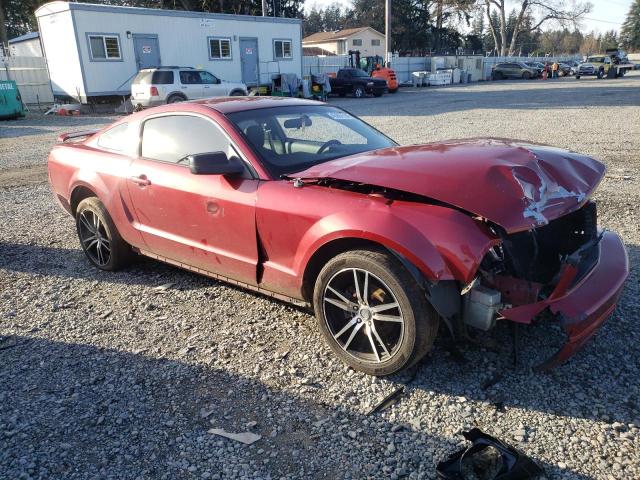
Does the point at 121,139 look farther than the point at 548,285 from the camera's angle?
Yes

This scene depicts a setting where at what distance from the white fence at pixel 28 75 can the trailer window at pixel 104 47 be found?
372 cm

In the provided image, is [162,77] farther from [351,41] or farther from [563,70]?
[351,41]

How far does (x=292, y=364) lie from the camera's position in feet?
11.0

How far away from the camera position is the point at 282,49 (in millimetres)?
28016

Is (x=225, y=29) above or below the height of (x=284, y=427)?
above

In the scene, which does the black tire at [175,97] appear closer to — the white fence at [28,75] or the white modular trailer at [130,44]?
the white modular trailer at [130,44]

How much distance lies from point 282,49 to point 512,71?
92.7 ft

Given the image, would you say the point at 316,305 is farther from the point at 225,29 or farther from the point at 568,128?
the point at 225,29

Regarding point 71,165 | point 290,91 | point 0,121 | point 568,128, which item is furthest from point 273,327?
point 290,91

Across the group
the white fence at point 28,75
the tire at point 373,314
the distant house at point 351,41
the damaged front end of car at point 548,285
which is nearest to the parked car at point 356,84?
the white fence at point 28,75

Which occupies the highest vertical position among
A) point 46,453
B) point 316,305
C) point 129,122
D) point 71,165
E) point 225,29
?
point 225,29

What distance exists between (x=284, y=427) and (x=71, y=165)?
12.0ft

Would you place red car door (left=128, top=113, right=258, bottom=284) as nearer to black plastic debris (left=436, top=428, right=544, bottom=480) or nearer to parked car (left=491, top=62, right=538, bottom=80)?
black plastic debris (left=436, top=428, right=544, bottom=480)

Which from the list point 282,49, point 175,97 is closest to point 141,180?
point 175,97
